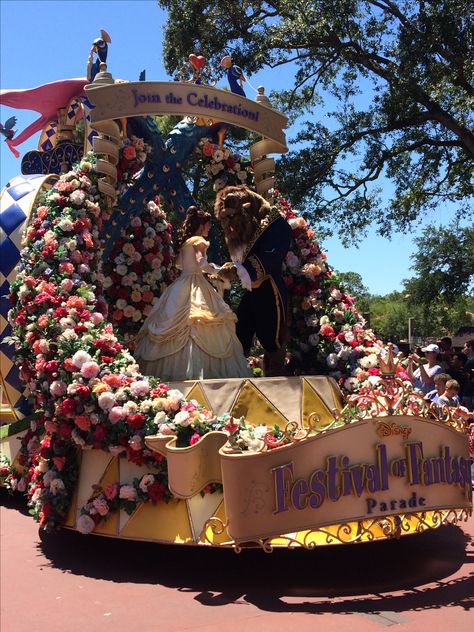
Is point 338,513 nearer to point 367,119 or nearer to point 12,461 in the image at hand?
point 12,461

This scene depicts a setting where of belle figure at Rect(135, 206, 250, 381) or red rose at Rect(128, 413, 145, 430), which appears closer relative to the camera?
red rose at Rect(128, 413, 145, 430)

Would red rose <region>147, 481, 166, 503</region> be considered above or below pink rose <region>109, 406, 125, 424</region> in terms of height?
Answer: below

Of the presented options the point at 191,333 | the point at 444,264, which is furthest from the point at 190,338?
the point at 444,264

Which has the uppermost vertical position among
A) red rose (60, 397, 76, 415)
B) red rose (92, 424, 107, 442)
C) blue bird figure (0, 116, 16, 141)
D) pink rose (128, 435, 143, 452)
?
blue bird figure (0, 116, 16, 141)

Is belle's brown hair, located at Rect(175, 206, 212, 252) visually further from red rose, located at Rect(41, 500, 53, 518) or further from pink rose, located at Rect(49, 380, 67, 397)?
red rose, located at Rect(41, 500, 53, 518)

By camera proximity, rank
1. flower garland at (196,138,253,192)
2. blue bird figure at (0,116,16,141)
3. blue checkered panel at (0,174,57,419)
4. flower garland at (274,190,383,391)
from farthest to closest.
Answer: blue bird figure at (0,116,16,141), flower garland at (196,138,253,192), blue checkered panel at (0,174,57,419), flower garland at (274,190,383,391)

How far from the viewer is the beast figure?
755 centimetres

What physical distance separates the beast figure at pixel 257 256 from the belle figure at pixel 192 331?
12.2 inches

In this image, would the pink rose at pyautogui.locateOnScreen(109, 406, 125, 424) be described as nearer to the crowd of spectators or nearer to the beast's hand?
the beast's hand

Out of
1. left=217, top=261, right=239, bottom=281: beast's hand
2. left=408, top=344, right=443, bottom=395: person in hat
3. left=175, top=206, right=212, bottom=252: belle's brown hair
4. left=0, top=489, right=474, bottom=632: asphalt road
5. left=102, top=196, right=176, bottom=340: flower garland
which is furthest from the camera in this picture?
left=408, top=344, right=443, bottom=395: person in hat

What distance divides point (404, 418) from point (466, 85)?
10.5 metres

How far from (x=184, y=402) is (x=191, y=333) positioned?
130cm

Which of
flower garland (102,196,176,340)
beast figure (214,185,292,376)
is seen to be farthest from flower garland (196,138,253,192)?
beast figure (214,185,292,376)

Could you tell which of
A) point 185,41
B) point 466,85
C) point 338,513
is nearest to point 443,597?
point 338,513
